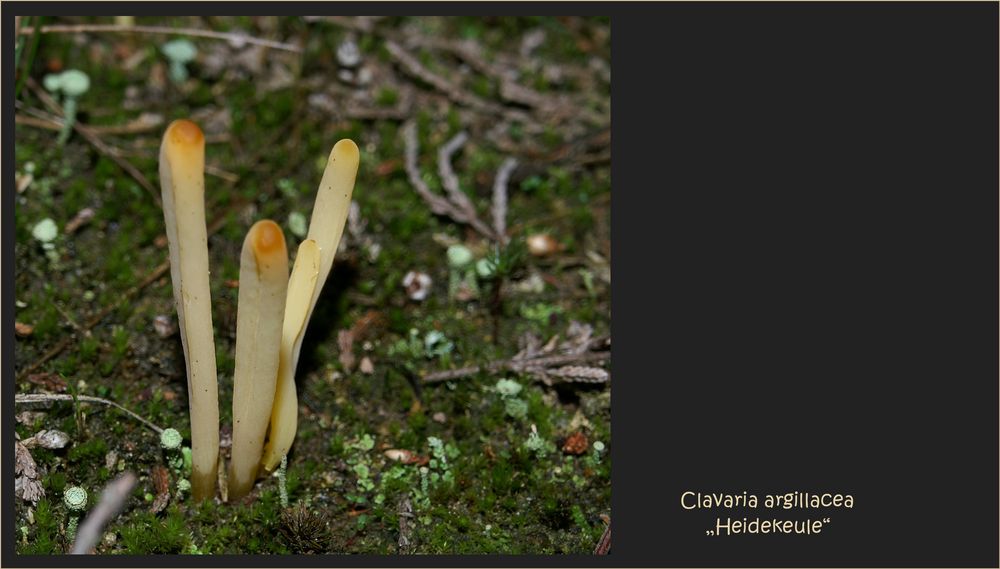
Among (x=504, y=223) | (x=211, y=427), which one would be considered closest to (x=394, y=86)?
(x=504, y=223)

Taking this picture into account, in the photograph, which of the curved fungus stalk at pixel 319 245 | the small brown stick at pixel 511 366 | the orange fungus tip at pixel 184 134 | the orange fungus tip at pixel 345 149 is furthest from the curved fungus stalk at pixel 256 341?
the small brown stick at pixel 511 366

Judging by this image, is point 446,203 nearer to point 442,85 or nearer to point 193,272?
point 442,85

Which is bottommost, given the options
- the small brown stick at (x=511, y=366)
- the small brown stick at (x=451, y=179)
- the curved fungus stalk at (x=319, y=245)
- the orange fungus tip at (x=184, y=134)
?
the small brown stick at (x=511, y=366)

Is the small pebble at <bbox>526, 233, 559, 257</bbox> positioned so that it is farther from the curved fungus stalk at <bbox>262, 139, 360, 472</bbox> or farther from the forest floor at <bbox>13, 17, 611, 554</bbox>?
the curved fungus stalk at <bbox>262, 139, 360, 472</bbox>

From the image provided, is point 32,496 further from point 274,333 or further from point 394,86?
point 394,86

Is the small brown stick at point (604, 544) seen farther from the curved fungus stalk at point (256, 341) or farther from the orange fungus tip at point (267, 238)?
the orange fungus tip at point (267, 238)

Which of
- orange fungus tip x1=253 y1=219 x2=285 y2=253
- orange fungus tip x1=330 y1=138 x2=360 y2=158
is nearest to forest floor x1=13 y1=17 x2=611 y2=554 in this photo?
orange fungus tip x1=253 y1=219 x2=285 y2=253

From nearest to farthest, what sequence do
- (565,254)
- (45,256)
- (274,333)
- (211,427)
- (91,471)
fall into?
(274,333)
(211,427)
(91,471)
(45,256)
(565,254)
